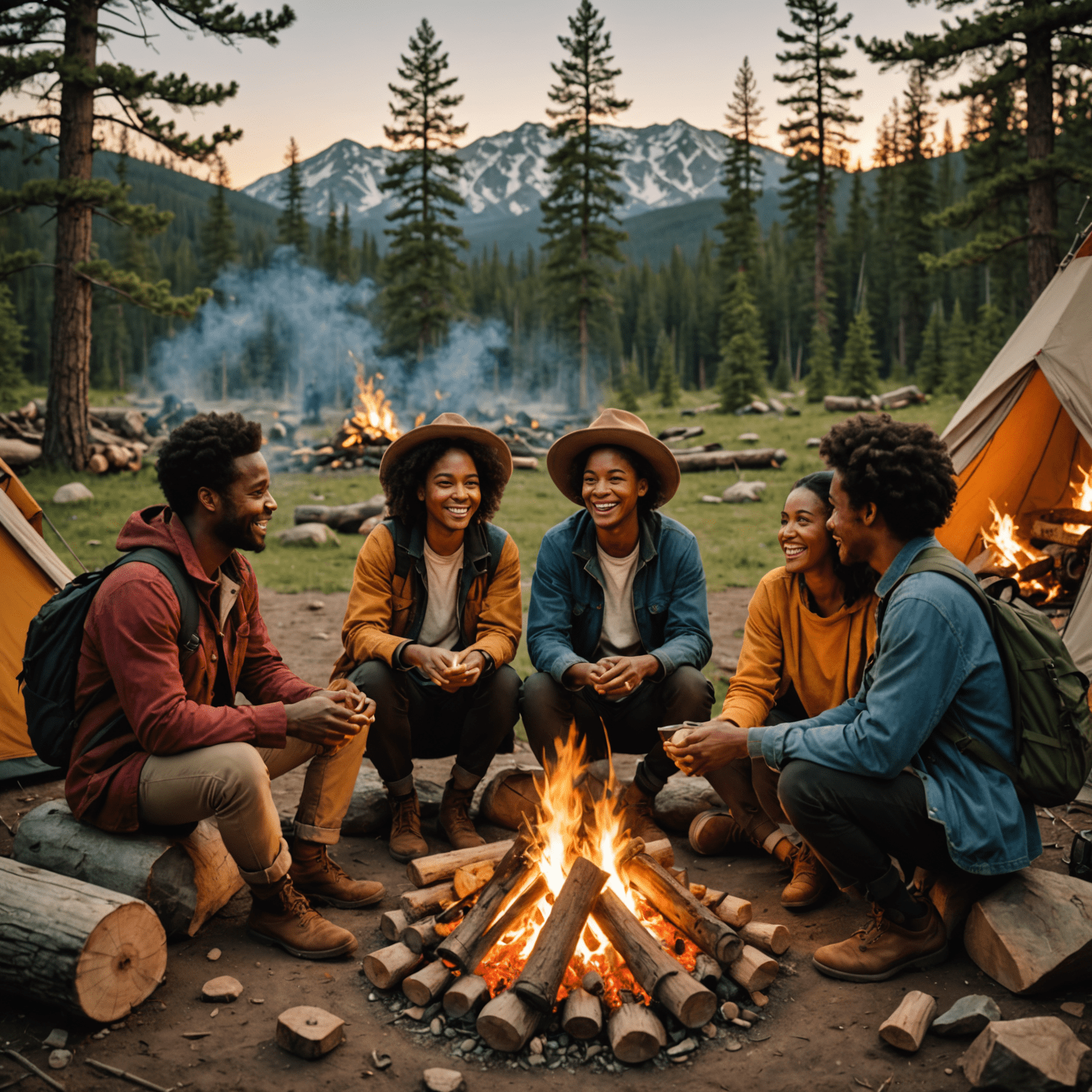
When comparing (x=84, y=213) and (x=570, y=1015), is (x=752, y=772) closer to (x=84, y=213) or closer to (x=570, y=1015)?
(x=570, y=1015)

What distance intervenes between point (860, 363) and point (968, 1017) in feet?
95.9

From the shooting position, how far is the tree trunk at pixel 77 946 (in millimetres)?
2705

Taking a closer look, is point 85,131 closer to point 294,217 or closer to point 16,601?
point 16,601

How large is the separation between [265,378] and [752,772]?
60430 millimetres

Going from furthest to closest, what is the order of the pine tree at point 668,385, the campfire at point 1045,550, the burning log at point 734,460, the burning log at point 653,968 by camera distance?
the pine tree at point 668,385
the burning log at point 734,460
the campfire at point 1045,550
the burning log at point 653,968

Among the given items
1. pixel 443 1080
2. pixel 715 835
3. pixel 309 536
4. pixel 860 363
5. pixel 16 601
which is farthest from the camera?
pixel 860 363

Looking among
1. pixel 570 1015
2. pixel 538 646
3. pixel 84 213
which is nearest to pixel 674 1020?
pixel 570 1015

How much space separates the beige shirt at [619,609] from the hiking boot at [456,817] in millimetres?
996

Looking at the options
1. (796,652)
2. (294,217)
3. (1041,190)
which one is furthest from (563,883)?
(294,217)

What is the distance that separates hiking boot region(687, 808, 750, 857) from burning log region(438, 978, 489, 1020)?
1.58 m

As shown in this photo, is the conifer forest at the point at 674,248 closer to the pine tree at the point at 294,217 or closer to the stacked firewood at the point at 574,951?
the pine tree at the point at 294,217

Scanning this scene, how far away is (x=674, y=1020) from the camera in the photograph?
289 centimetres

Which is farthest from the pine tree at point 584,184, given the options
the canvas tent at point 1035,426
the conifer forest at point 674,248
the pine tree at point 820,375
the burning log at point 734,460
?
the canvas tent at point 1035,426

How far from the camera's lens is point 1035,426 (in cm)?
723
